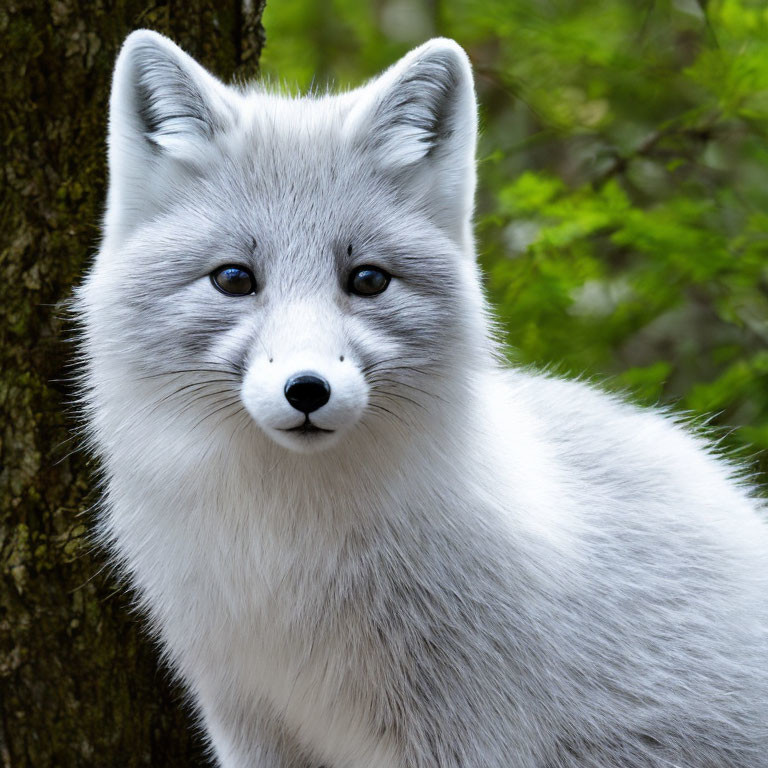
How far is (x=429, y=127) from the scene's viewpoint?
273 centimetres

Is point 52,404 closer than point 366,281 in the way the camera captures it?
No

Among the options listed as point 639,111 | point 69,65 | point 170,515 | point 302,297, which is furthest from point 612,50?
point 170,515

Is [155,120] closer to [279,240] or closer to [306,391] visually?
[279,240]

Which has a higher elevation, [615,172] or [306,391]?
[306,391]

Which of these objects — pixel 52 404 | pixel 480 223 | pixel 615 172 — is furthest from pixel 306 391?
pixel 615 172

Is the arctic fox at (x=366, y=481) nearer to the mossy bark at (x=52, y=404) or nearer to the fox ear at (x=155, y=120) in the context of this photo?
the fox ear at (x=155, y=120)

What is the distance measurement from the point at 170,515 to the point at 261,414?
0.65 m

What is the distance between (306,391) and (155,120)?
3.41 ft

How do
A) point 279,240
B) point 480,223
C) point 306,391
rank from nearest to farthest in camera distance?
point 306,391, point 279,240, point 480,223

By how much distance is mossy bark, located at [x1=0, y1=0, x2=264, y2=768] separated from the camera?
122 inches

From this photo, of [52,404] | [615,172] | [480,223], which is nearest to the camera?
[52,404]

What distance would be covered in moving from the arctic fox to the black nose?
0.66 feet

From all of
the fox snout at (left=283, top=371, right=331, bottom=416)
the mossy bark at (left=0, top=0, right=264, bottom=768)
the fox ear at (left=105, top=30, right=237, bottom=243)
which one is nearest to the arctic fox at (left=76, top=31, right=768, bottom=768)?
the fox ear at (left=105, top=30, right=237, bottom=243)

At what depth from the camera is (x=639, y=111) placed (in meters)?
5.81
